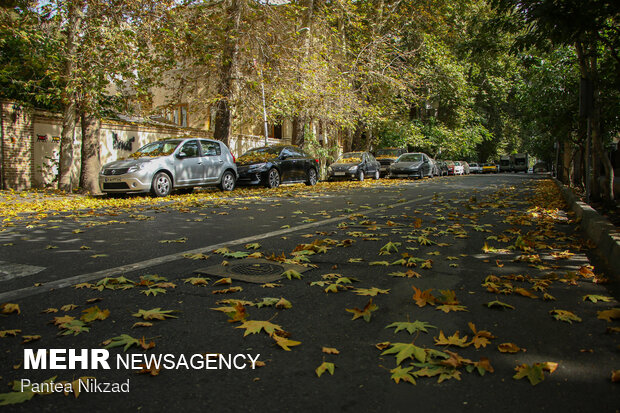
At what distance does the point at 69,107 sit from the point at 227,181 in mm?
5638

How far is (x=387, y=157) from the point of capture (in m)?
31.4

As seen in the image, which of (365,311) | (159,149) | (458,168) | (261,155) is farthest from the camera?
(458,168)

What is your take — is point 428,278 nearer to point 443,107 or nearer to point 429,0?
point 429,0

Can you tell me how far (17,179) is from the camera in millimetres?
15750

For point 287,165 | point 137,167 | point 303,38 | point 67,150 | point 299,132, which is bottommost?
point 137,167

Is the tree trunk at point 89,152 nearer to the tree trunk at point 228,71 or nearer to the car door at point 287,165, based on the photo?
the tree trunk at point 228,71

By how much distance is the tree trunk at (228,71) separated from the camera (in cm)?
1808

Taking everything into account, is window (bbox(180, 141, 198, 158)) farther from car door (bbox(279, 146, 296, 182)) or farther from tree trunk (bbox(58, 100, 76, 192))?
car door (bbox(279, 146, 296, 182))

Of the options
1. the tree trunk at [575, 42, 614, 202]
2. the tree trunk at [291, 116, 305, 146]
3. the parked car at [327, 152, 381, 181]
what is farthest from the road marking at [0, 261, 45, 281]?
the tree trunk at [291, 116, 305, 146]

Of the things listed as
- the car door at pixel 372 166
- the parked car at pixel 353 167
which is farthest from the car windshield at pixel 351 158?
the car door at pixel 372 166

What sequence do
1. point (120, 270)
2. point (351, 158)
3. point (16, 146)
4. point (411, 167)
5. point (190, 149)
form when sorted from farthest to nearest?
1. point (411, 167)
2. point (351, 158)
3. point (16, 146)
4. point (190, 149)
5. point (120, 270)


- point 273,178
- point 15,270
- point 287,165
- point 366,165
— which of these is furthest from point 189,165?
point 366,165

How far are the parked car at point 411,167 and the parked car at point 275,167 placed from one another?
7.51 m

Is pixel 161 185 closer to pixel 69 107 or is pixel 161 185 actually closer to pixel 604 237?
pixel 69 107
